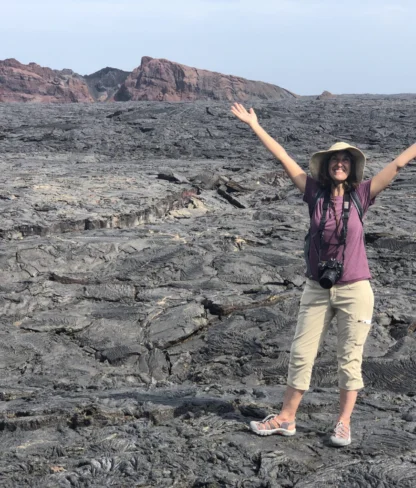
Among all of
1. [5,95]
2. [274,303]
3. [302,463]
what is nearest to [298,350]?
[302,463]

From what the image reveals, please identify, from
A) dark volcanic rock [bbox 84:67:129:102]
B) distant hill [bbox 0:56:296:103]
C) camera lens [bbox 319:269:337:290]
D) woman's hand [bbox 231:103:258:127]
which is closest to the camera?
camera lens [bbox 319:269:337:290]

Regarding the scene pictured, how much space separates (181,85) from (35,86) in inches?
422

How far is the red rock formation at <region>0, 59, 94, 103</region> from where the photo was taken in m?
43.8

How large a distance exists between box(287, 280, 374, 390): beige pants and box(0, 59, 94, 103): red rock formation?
137 ft

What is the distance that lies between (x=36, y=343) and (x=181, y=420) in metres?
2.40

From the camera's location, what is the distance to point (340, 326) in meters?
3.31

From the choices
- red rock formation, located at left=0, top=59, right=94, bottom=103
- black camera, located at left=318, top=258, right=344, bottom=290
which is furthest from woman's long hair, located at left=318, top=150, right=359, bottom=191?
red rock formation, located at left=0, top=59, right=94, bottom=103

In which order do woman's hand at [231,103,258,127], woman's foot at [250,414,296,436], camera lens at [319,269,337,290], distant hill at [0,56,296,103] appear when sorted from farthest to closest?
distant hill at [0,56,296,103]
woman's hand at [231,103,258,127]
woman's foot at [250,414,296,436]
camera lens at [319,269,337,290]

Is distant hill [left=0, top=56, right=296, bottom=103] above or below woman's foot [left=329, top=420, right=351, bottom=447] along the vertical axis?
above

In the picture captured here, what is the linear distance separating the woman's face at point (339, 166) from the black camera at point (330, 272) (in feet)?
1.28

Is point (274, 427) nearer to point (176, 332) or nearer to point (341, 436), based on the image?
point (341, 436)

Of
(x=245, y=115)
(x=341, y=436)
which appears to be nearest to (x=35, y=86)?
(x=245, y=115)

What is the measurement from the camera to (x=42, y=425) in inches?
146

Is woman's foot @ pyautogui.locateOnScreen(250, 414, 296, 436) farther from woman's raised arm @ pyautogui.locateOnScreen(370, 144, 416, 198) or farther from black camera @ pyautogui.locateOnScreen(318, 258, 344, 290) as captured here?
woman's raised arm @ pyautogui.locateOnScreen(370, 144, 416, 198)
